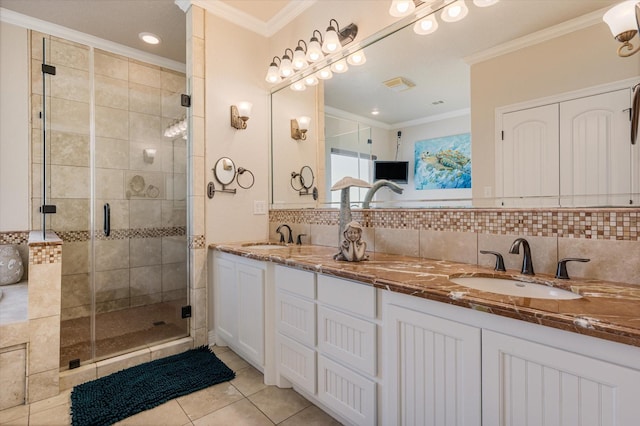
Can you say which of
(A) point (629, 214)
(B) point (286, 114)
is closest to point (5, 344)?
(B) point (286, 114)

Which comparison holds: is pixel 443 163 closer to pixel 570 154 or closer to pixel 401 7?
pixel 570 154

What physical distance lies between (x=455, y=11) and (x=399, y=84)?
1.43 ft

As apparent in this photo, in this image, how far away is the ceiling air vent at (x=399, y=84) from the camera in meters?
1.78

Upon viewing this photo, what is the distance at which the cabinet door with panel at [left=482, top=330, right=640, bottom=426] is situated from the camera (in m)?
0.69

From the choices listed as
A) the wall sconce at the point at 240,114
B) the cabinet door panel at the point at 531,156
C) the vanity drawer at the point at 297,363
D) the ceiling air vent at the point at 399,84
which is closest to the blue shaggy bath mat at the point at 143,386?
the vanity drawer at the point at 297,363

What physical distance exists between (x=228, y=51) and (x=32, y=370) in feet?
8.16

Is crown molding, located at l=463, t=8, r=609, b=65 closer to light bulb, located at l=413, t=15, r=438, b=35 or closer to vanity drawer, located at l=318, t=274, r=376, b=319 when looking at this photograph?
light bulb, located at l=413, t=15, r=438, b=35

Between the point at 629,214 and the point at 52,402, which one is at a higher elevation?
the point at 629,214

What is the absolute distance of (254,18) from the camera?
2.60 meters

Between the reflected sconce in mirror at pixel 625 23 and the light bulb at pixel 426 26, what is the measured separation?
0.73 meters

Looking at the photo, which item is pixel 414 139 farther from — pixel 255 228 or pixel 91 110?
pixel 91 110

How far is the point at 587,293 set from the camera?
0.96 meters

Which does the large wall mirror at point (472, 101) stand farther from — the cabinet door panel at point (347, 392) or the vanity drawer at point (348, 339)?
the cabinet door panel at point (347, 392)

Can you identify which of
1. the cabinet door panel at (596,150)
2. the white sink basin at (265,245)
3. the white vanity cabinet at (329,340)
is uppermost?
the cabinet door panel at (596,150)
